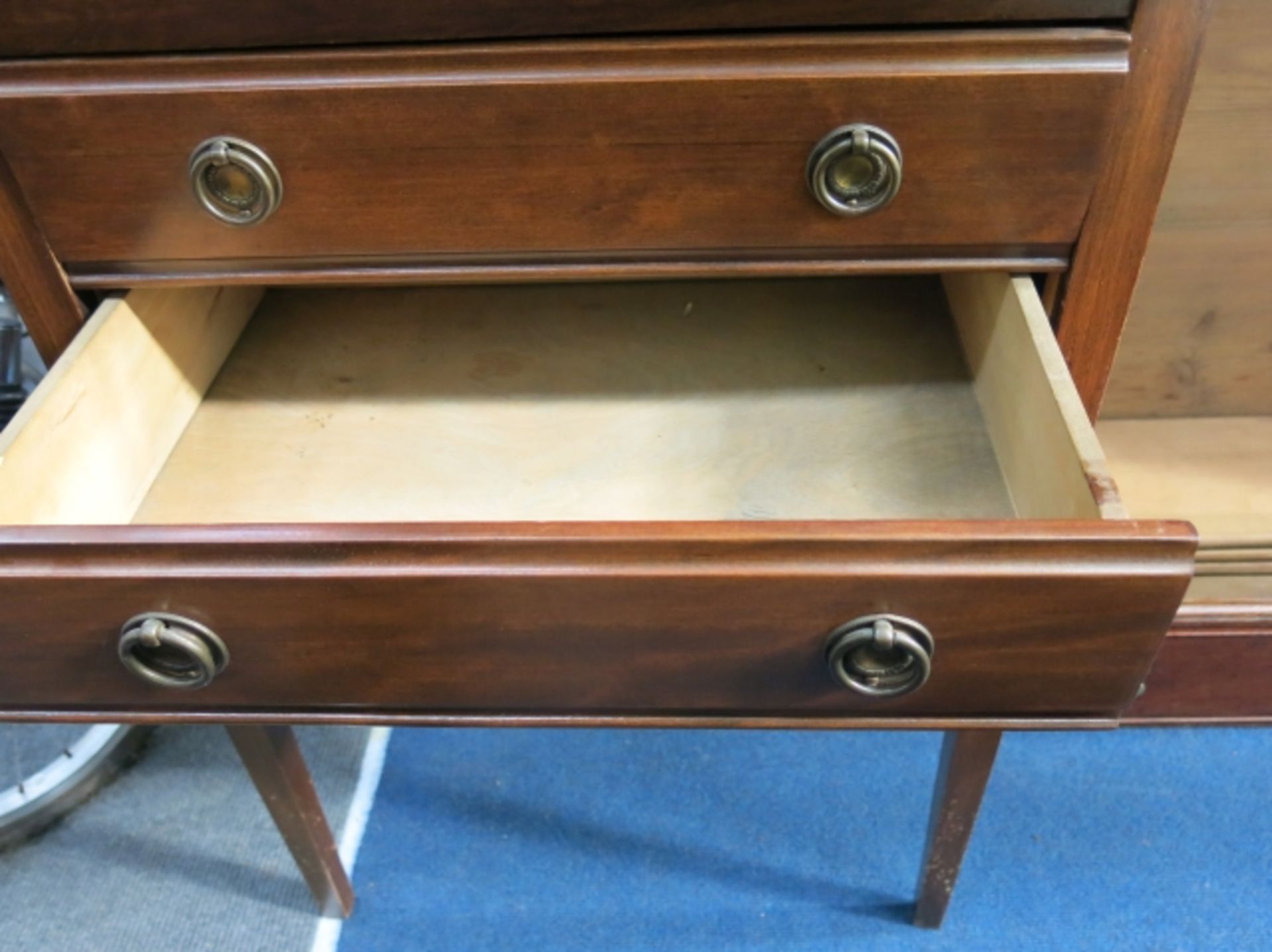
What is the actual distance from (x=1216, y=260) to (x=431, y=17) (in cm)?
63

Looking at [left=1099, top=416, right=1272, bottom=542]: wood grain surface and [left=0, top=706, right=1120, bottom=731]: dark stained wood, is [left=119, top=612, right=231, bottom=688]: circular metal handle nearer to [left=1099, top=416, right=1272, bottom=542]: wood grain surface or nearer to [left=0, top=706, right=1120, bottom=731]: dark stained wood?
[left=0, top=706, right=1120, bottom=731]: dark stained wood

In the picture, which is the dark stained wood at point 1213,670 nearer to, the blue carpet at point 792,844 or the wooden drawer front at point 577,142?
the blue carpet at point 792,844

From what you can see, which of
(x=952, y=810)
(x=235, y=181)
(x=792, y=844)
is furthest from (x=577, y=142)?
(x=792, y=844)

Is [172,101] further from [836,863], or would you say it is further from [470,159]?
[836,863]

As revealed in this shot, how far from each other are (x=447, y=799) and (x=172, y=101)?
64cm

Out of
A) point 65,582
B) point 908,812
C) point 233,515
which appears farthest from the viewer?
point 908,812

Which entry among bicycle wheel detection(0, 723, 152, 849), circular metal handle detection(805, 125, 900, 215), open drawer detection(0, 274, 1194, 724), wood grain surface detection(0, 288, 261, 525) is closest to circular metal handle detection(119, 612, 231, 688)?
open drawer detection(0, 274, 1194, 724)

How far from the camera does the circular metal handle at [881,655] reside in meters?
0.46

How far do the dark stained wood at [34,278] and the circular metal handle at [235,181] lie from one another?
4.3 inches

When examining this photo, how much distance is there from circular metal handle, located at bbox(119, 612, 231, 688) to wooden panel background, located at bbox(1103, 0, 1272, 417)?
2.34ft

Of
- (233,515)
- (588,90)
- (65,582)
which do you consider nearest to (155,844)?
(233,515)

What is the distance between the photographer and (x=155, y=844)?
0.92 metres

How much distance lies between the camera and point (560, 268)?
59 cm

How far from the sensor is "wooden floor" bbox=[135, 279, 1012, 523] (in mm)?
662
